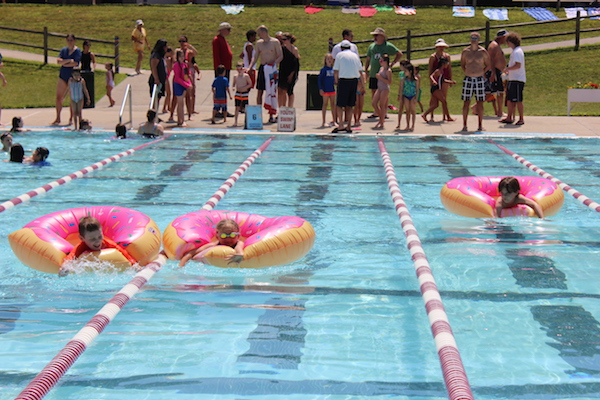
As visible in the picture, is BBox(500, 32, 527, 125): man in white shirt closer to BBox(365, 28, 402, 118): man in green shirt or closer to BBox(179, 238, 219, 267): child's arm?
BBox(365, 28, 402, 118): man in green shirt

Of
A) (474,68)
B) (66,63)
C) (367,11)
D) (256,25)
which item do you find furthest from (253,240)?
(367,11)

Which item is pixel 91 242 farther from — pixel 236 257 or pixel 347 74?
pixel 347 74

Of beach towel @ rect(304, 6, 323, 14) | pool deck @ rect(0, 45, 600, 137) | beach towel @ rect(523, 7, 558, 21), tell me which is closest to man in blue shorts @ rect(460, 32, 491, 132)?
pool deck @ rect(0, 45, 600, 137)

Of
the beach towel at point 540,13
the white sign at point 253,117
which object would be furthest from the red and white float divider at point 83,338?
the beach towel at point 540,13

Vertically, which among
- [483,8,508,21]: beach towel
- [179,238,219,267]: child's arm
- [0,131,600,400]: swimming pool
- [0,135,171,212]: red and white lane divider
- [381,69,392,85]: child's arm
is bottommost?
[0,131,600,400]: swimming pool

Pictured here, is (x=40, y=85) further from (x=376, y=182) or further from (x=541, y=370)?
(x=541, y=370)

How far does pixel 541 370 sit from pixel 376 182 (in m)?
5.59

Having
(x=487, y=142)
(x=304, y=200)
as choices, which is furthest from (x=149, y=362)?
(x=487, y=142)

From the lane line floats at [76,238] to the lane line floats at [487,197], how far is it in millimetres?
3102

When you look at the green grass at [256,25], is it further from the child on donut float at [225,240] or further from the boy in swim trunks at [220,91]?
the child on donut float at [225,240]

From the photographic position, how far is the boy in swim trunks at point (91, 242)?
5574mm

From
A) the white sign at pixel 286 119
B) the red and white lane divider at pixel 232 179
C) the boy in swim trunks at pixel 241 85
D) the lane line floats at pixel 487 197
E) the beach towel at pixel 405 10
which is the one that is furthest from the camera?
the beach towel at pixel 405 10

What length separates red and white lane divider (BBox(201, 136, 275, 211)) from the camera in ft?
25.6

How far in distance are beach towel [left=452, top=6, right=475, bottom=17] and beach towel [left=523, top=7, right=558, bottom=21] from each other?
245 centimetres
